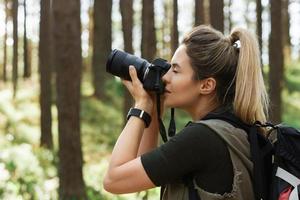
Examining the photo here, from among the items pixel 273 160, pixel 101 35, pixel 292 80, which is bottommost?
pixel 292 80

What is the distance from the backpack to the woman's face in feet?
0.47

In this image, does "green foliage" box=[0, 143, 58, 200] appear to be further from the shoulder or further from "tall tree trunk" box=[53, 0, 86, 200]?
the shoulder

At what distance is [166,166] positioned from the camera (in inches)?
83.0

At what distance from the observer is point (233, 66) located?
2.31m

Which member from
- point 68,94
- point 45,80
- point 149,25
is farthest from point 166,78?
point 45,80

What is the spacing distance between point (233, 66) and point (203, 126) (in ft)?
1.10

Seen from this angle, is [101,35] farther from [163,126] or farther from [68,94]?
[163,126]

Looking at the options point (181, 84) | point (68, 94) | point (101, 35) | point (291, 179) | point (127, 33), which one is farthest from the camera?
point (101, 35)

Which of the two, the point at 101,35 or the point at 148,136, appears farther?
the point at 101,35

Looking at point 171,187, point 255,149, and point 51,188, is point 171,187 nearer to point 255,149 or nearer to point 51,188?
point 255,149

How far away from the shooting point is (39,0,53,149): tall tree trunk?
14758 mm

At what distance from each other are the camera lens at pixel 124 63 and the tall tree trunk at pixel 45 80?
40.5 ft

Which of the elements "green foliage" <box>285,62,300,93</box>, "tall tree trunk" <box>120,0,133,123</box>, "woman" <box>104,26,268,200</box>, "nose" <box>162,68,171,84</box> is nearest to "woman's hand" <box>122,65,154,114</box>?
"woman" <box>104,26,268,200</box>

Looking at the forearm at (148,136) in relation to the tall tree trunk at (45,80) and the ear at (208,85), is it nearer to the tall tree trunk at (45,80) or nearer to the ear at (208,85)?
the ear at (208,85)
